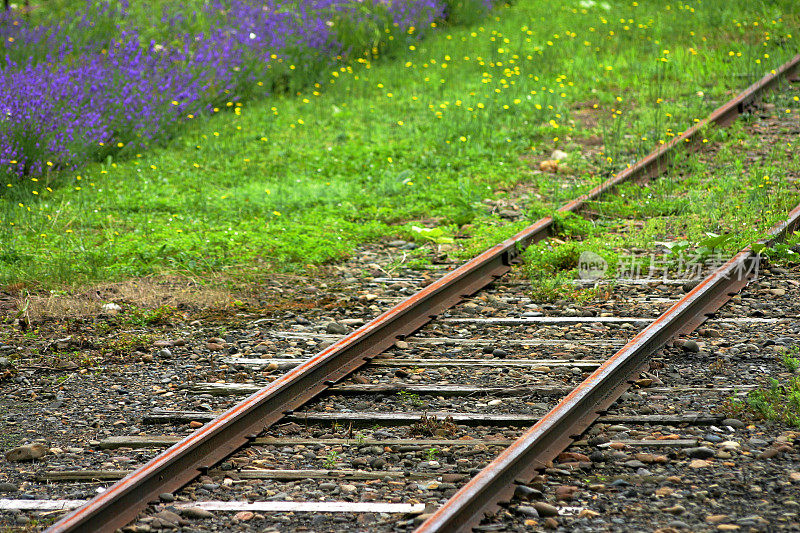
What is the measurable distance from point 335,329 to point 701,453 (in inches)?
106

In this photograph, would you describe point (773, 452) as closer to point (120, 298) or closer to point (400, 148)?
point (120, 298)

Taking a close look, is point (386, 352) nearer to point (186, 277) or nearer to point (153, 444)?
point (153, 444)

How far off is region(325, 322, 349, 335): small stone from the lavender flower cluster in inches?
174

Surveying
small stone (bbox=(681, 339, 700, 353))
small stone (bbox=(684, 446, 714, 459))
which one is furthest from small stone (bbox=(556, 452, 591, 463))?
small stone (bbox=(681, 339, 700, 353))

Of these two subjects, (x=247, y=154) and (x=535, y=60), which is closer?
(x=247, y=154)

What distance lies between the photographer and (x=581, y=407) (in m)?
4.70

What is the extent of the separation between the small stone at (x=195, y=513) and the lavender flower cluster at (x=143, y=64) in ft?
20.1

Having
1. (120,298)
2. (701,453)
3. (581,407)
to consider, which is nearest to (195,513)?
(581,407)

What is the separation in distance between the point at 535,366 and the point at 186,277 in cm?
302

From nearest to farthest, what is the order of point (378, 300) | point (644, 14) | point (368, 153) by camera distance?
point (378, 300) → point (368, 153) → point (644, 14)

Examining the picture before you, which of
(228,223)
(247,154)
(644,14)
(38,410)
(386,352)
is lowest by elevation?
(38,410)

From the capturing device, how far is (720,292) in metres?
6.29

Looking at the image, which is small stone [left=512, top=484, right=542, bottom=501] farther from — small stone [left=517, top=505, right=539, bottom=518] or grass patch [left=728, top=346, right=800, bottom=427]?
grass patch [left=728, top=346, right=800, bottom=427]

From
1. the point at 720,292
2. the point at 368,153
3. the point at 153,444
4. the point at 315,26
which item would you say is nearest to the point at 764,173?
the point at 720,292
